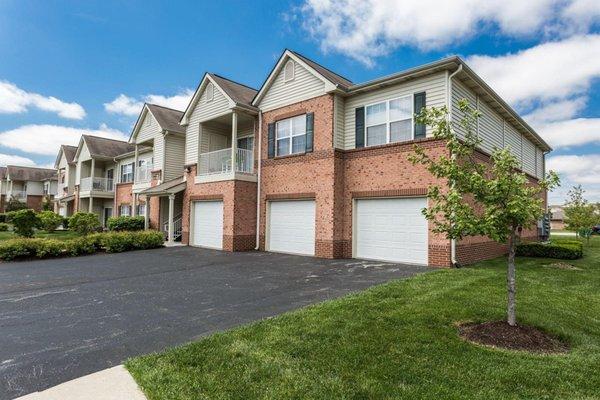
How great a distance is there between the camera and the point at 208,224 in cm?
1862

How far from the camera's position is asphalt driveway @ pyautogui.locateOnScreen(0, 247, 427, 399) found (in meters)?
4.67

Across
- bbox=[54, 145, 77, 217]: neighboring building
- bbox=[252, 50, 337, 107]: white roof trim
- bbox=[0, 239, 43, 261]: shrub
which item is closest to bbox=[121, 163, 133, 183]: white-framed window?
bbox=[54, 145, 77, 217]: neighboring building

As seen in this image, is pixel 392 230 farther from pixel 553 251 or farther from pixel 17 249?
pixel 17 249

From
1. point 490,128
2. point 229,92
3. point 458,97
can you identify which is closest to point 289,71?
point 229,92

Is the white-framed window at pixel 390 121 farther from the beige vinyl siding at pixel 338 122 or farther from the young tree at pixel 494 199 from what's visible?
the young tree at pixel 494 199

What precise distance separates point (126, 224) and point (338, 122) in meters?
16.6

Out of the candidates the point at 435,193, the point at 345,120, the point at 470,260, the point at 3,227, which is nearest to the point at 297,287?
the point at 435,193

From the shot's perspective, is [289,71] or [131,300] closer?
[131,300]

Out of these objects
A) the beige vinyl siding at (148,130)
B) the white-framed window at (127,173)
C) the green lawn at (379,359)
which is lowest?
the green lawn at (379,359)

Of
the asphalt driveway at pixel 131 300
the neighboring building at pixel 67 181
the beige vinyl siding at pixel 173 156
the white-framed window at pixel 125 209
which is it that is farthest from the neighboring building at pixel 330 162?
the neighboring building at pixel 67 181

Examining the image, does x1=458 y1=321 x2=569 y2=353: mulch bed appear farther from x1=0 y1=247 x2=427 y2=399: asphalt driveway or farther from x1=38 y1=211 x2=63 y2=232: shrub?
x1=38 y1=211 x2=63 y2=232: shrub

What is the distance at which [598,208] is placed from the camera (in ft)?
68.8

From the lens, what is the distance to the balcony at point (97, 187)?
31000 millimetres

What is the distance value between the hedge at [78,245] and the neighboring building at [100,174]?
1325 cm
